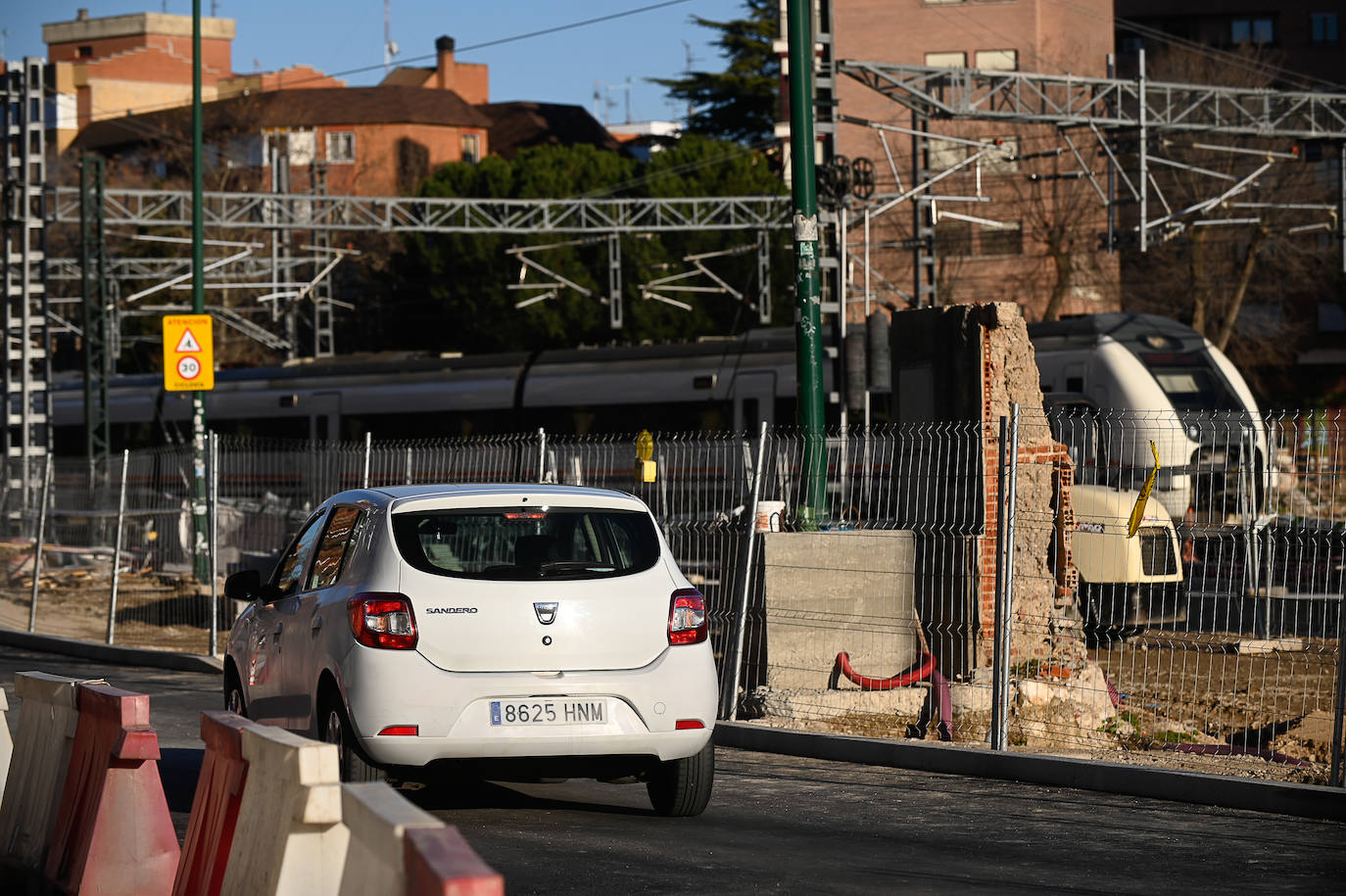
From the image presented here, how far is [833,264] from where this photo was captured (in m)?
17.8

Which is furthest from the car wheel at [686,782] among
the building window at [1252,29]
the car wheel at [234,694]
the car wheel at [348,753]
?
the building window at [1252,29]

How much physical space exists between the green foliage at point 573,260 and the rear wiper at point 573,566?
44.1 m

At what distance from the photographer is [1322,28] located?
64.2 metres

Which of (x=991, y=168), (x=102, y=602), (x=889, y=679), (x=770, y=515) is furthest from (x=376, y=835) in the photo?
(x=991, y=168)

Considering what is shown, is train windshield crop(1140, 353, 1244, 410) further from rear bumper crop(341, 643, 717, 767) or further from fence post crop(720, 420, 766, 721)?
rear bumper crop(341, 643, 717, 767)

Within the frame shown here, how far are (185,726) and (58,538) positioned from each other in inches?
497

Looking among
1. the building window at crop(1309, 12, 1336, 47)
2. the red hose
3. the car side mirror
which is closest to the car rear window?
the car side mirror

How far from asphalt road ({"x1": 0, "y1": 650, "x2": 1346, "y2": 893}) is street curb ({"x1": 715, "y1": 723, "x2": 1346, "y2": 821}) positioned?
0.11 m

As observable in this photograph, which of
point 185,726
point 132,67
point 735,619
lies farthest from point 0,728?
point 132,67

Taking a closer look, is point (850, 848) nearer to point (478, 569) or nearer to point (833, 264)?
point (478, 569)

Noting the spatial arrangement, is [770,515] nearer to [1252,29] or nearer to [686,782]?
[686,782]

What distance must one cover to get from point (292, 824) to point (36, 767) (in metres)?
2.92

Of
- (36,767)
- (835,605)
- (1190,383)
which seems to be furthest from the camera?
(1190,383)

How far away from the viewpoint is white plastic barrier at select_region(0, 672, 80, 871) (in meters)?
7.11
